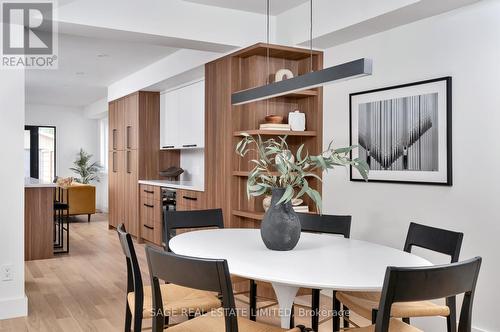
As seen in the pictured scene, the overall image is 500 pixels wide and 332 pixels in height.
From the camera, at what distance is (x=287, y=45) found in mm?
4148

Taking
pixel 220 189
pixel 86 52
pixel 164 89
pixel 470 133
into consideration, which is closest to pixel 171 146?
pixel 164 89

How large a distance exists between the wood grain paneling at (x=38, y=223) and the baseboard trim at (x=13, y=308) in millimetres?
2070

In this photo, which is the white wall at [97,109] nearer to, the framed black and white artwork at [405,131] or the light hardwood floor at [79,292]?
the light hardwood floor at [79,292]

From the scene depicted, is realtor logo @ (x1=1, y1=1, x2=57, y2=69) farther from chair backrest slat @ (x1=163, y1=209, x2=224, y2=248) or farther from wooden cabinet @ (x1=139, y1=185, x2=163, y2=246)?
wooden cabinet @ (x1=139, y1=185, x2=163, y2=246)

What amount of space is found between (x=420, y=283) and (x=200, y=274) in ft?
2.46

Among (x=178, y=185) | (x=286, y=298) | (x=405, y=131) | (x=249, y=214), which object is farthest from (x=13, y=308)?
(x=405, y=131)

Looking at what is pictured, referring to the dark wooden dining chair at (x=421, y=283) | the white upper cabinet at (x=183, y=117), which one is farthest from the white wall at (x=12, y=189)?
the dark wooden dining chair at (x=421, y=283)

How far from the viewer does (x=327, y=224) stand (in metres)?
3.14

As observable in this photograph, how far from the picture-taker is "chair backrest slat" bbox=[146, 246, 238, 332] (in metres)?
1.63

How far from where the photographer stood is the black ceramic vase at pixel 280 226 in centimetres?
234

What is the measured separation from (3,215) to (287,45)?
8.79ft

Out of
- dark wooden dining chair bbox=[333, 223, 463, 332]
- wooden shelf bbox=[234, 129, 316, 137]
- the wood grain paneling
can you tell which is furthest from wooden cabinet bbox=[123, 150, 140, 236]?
dark wooden dining chair bbox=[333, 223, 463, 332]

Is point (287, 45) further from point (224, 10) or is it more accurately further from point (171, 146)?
point (171, 146)

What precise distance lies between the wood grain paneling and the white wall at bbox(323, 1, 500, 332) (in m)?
3.80
